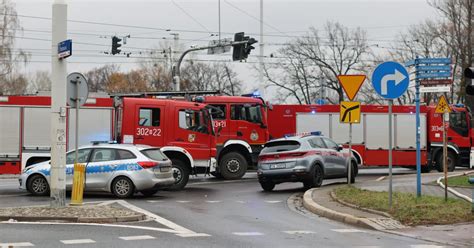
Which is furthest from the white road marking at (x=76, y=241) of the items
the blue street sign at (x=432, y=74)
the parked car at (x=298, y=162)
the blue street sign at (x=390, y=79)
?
the parked car at (x=298, y=162)

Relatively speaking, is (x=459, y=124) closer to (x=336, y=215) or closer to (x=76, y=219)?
(x=336, y=215)

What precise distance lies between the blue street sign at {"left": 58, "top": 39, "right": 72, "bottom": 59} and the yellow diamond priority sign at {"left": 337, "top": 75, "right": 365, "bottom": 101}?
275 inches

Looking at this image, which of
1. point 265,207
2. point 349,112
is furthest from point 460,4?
point 265,207

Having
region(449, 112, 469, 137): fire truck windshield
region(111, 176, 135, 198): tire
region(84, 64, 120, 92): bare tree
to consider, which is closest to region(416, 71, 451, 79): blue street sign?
region(111, 176, 135, 198): tire

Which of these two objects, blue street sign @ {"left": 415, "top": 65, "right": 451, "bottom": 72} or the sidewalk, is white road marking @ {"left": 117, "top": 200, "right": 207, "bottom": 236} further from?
blue street sign @ {"left": 415, "top": 65, "right": 451, "bottom": 72}

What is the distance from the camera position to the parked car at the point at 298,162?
17.4 metres

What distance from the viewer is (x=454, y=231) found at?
10.2m

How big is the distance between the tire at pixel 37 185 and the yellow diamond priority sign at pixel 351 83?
8.55m

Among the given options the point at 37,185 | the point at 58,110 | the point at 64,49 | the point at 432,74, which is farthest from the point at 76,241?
the point at 432,74

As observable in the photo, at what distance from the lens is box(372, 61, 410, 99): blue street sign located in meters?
11.8

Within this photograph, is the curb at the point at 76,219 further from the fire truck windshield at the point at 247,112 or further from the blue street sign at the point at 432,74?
the fire truck windshield at the point at 247,112

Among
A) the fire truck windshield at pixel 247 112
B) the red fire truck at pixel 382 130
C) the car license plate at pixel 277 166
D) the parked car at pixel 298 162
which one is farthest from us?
the red fire truck at pixel 382 130

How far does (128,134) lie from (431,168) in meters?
14.4

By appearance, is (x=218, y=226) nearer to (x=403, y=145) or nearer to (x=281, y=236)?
(x=281, y=236)
